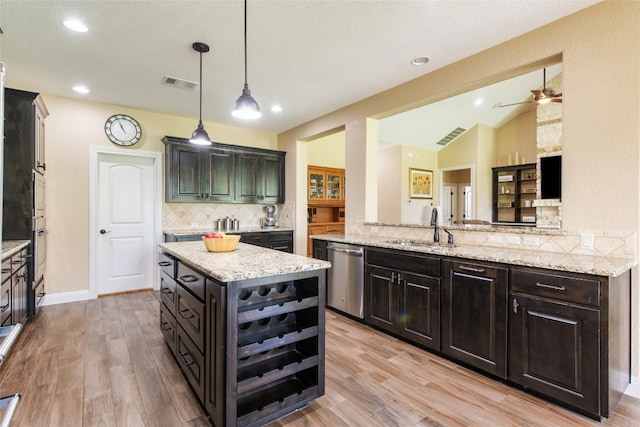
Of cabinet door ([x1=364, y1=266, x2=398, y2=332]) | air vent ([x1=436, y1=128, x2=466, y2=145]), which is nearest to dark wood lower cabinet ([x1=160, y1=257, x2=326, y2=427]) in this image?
cabinet door ([x1=364, y1=266, x2=398, y2=332])

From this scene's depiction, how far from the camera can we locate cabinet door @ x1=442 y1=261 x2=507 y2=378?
2.26 m

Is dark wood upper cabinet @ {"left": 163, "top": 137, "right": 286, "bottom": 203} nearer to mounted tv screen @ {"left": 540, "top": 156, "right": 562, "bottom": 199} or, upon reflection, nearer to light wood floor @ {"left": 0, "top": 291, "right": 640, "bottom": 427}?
light wood floor @ {"left": 0, "top": 291, "right": 640, "bottom": 427}

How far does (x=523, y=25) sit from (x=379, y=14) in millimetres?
1140

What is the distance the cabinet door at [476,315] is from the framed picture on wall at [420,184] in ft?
18.0

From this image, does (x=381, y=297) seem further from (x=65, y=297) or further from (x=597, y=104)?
(x=65, y=297)

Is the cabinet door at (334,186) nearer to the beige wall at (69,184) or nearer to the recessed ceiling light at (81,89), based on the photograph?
the beige wall at (69,184)

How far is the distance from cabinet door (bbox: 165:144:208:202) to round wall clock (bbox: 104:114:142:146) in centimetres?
49

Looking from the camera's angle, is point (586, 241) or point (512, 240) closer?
point (586, 241)

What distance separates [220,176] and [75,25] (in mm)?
2730

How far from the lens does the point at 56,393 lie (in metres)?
2.16

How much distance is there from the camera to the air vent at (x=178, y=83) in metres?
3.58

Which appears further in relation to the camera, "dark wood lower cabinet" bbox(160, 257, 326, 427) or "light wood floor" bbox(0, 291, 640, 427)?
"light wood floor" bbox(0, 291, 640, 427)

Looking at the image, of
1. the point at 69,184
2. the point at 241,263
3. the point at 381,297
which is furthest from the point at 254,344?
the point at 69,184

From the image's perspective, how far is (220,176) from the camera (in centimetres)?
509
